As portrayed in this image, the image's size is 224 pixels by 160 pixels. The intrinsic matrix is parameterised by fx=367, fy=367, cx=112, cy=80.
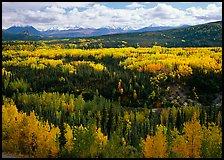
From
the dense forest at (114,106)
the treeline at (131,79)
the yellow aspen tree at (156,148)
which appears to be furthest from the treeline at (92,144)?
the treeline at (131,79)

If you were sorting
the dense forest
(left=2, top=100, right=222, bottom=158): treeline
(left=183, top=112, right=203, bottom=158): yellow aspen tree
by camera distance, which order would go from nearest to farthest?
(left=2, top=100, right=222, bottom=158): treeline
(left=183, top=112, right=203, bottom=158): yellow aspen tree
the dense forest

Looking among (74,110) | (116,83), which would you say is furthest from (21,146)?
(116,83)

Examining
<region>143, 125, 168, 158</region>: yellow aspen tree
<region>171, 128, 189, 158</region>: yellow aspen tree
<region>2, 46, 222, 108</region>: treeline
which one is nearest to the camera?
<region>171, 128, 189, 158</region>: yellow aspen tree

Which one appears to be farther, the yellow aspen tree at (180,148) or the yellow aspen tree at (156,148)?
the yellow aspen tree at (156,148)

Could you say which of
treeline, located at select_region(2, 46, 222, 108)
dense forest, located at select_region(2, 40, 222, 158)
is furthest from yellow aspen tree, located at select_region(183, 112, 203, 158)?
treeline, located at select_region(2, 46, 222, 108)

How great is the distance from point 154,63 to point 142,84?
104ft

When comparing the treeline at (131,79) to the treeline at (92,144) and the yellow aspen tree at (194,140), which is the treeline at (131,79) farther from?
the yellow aspen tree at (194,140)

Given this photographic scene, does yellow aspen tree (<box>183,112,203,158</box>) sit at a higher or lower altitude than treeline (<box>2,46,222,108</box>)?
lower

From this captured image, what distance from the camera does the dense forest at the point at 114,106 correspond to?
5234cm

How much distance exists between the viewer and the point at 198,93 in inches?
5118

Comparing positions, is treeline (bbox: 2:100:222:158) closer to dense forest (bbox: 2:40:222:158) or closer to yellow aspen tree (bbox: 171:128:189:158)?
yellow aspen tree (bbox: 171:128:189:158)

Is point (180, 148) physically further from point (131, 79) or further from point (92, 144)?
point (131, 79)

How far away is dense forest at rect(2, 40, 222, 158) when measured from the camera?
52.3 m

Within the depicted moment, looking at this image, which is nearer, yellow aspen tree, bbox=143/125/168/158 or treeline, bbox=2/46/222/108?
yellow aspen tree, bbox=143/125/168/158
